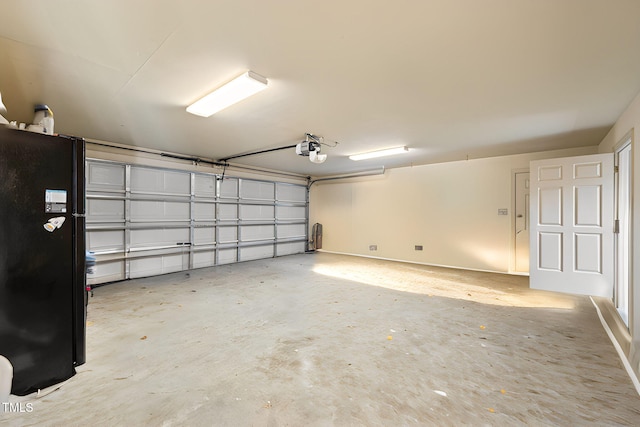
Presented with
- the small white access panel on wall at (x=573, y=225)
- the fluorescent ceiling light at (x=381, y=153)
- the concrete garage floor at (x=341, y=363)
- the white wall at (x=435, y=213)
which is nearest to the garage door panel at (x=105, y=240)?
the concrete garage floor at (x=341, y=363)

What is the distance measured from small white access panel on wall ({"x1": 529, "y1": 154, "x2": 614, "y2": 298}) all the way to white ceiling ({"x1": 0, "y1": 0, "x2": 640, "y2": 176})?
0.65m

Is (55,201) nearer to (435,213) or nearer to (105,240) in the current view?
(105,240)

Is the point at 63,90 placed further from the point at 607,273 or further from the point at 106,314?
the point at 607,273

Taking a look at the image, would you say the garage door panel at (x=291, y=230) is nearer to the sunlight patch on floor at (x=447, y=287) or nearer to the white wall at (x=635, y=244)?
the sunlight patch on floor at (x=447, y=287)

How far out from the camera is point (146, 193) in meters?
5.17

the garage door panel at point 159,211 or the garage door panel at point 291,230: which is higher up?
the garage door panel at point 159,211

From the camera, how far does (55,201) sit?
6.37 ft

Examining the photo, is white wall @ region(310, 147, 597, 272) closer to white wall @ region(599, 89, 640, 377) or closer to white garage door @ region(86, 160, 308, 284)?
white garage door @ region(86, 160, 308, 284)

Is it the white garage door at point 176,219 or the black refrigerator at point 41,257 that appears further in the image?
the white garage door at point 176,219

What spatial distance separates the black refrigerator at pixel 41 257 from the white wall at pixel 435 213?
20.8 ft

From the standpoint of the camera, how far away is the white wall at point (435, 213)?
5.46m

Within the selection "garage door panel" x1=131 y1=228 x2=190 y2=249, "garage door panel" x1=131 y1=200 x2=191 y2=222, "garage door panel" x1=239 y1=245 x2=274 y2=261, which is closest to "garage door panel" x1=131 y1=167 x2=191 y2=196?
"garage door panel" x1=131 y1=200 x2=191 y2=222

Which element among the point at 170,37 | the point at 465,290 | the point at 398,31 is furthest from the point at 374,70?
the point at 465,290

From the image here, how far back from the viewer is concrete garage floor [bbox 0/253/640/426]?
1645 mm
